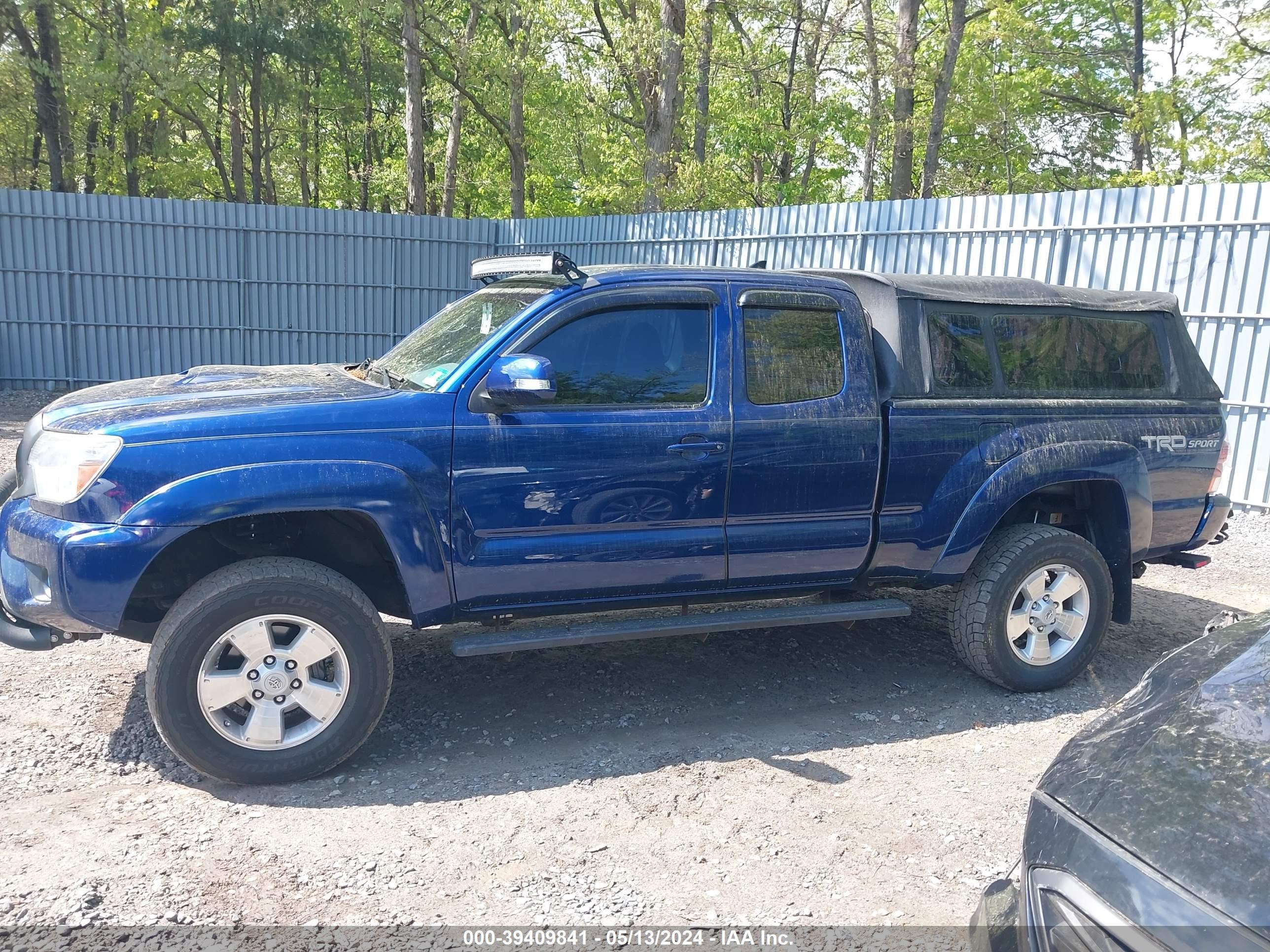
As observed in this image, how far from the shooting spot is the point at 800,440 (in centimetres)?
454

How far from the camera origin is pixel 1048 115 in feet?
88.8

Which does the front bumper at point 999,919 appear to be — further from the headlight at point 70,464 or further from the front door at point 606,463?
the headlight at point 70,464

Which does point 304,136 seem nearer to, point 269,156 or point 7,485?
point 269,156

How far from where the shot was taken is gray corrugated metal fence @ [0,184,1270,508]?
9.14 metres

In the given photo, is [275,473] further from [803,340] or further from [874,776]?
[874,776]

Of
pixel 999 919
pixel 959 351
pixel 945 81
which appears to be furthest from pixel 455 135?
pixel 999 919

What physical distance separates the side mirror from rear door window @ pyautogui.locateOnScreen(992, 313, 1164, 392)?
8.33 ft

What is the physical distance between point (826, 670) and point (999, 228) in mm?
6971

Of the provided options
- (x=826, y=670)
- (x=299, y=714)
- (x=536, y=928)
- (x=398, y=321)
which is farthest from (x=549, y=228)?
(x=536, y=928)

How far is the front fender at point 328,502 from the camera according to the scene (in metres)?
3.63

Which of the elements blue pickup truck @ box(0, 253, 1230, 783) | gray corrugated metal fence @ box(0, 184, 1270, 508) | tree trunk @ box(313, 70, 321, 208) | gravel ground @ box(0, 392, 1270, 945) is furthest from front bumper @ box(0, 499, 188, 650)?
tree trunk @ box(313, 70, 321, 208)

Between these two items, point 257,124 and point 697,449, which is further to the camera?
point 257,124

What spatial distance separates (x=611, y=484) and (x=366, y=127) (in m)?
29.8

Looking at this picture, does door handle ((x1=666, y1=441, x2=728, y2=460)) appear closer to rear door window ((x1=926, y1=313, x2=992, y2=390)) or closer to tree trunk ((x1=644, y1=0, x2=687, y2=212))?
rear door window ((x1=926, y1=313, x2=992, y2=390))
